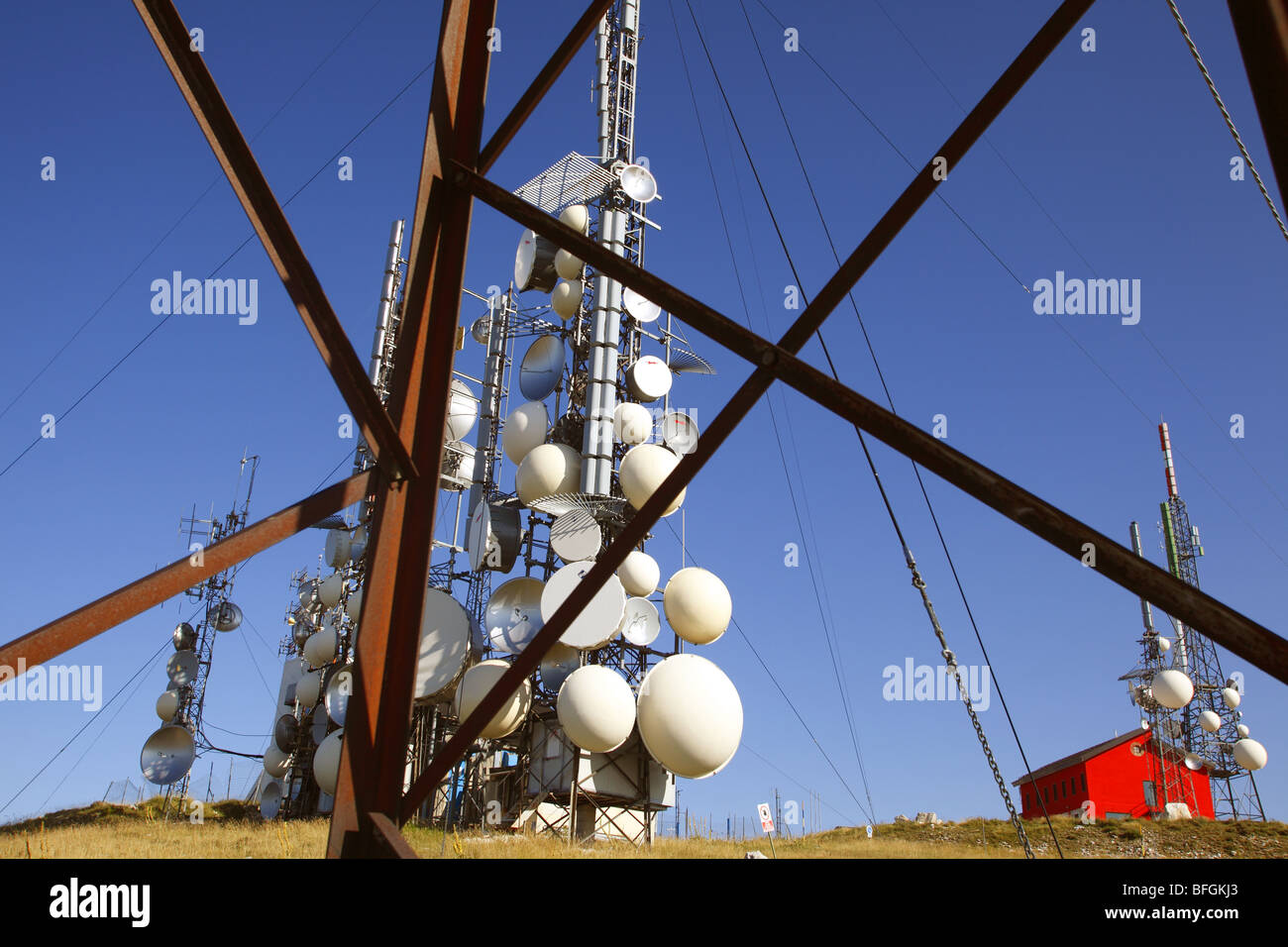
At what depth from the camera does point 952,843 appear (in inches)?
1228

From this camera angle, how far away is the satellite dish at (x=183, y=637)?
34.5 metres

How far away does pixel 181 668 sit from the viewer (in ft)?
105

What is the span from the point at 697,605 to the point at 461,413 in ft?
43.5

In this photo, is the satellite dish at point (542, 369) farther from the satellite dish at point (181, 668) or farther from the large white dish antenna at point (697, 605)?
the satellite dish at point (181, 668)

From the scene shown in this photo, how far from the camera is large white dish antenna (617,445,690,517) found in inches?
752

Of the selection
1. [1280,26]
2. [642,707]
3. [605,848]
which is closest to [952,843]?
[605,848]

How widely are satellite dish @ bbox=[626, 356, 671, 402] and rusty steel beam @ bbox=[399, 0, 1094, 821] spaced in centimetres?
1598

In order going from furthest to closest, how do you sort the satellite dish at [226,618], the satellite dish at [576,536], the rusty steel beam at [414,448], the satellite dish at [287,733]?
the satellite dish at [226,618]
the satellite dish at [287,733]
the satellite dish at [576,536]
the rusty steel beam at [414,448]

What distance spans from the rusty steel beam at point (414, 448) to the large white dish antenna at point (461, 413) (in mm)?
21963


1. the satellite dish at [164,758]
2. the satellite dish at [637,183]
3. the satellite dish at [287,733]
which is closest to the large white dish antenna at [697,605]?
the satellite dish at [637,183]

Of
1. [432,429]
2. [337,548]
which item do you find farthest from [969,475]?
[337,548]

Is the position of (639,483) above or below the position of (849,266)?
above
